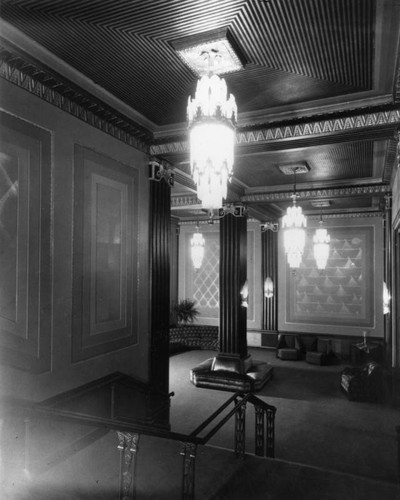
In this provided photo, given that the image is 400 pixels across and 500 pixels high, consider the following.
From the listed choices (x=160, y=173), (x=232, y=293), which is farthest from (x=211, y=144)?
(x=232, y=293)

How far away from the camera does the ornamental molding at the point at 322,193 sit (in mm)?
9078

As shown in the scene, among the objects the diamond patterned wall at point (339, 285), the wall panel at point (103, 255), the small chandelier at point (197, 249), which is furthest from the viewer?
the small chandelier at point (197, 249)

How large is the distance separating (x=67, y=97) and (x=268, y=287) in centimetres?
1089

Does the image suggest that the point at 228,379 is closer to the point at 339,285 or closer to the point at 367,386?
the point at 367,386

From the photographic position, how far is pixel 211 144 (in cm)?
337

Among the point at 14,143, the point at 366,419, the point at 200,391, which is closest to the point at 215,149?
the point at 14,143

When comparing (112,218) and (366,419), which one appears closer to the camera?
(112,218)

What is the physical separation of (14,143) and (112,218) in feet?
5.56

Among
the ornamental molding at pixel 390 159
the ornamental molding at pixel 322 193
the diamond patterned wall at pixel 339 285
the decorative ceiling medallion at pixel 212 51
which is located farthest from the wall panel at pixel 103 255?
the diamond patterned wall at pixel 339 285

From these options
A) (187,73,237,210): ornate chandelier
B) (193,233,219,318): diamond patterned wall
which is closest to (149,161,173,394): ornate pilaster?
(187,73,237,210): ornate chandelier

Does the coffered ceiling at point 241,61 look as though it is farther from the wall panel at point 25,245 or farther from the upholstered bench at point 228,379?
the upholstered bench at point 228,379

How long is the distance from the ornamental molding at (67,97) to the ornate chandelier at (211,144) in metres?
1.68

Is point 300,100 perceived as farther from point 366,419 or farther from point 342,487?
point 366,419

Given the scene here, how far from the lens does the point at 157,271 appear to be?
6227 mm
